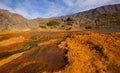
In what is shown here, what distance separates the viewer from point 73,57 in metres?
11.5

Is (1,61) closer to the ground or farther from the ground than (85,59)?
closer to the ground

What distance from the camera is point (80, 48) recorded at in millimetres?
13000

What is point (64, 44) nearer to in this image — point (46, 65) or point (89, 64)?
point (46, 65)

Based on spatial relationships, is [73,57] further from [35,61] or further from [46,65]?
[35,61]

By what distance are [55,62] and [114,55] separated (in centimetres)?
336

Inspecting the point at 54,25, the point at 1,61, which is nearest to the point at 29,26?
the point at 54,25

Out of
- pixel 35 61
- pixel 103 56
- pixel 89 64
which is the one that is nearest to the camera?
pixel 89 64

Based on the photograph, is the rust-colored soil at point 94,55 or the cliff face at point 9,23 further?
the cliff face at point 9,23

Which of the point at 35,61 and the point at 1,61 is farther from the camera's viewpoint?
the point at 1,61

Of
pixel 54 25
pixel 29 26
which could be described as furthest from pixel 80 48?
pixel 54 25

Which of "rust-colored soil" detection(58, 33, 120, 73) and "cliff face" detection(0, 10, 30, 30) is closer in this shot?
"rust-colored soil" detection(58, 33, 120, 73)

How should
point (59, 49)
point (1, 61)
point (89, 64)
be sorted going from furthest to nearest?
point (1, 61) → point (59, 49) → point (89, 64)

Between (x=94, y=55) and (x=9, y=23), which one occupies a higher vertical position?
(x=9, y=23)

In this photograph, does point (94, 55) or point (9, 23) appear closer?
point (94, 55)
